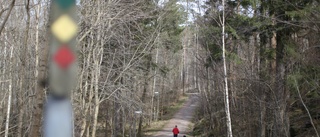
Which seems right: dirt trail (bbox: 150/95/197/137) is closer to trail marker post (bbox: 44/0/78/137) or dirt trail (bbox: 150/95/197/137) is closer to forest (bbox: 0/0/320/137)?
forest (bbox: 0/0/320/137)

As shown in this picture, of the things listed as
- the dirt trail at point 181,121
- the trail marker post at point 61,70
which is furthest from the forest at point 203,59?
the dirt trail at point 181,121

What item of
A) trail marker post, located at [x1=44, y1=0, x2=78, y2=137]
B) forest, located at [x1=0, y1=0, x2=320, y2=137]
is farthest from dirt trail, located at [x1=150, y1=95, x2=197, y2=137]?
trail marker post, located at [x1=44, y1=0, x2=78, y2=137]

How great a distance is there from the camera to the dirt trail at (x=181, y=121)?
2779 centimetres

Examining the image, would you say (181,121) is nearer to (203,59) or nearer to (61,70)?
(203,59)

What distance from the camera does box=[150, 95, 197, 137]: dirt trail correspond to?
91.2 feet

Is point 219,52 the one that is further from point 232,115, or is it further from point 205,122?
point 205,122

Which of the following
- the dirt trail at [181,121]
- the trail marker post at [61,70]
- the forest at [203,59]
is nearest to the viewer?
the trail marker post at [61,70]

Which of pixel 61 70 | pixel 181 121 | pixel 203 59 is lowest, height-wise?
pixel 181 121

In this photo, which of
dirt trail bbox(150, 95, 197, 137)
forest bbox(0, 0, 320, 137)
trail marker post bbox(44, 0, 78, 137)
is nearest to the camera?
trail marker post bbox(44, 0, 78, 137)

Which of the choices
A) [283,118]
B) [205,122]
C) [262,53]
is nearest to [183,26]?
[205,122]

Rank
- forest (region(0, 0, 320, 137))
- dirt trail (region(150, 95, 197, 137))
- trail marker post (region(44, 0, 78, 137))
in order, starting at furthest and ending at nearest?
dirt trail (region(150, 95, 197, 137))
forest (region(0, 0, 320, 137))
trail marker post (region(44, 0, 78, 137))

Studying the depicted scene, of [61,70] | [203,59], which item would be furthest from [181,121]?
[61,70]

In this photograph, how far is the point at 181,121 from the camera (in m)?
35.8

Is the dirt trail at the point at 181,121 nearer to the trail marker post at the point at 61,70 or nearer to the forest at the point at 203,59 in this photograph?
the forest at the point at 203,59
